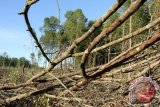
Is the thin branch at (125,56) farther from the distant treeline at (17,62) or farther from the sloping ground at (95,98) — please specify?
the distant treeline at (17,62)

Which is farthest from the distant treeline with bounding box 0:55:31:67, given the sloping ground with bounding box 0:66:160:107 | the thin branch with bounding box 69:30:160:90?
the thin branch with bounding box 69:30:160:90

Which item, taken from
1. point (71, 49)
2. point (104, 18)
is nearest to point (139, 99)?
point (71, 49)

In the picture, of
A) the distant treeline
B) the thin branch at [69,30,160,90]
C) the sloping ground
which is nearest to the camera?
the thin branch at [69,30,160,90]

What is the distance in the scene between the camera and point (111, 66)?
1.49m

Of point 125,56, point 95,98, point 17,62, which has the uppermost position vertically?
point 17,62

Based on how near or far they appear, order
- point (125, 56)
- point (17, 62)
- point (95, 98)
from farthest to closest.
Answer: point (17, 62) → point (95, 98) → point (125, 56)

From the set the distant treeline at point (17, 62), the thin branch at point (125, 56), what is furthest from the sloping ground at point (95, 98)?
the distant treeline at point (17, 62)

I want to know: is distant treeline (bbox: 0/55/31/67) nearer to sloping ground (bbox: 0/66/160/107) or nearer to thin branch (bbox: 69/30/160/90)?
sloping ground (bbox: 0/66/160/107)

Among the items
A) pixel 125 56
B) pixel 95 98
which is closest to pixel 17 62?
pixel 95 98

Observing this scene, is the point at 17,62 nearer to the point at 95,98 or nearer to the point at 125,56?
the point at 95,98

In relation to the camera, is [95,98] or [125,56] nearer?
[125,56]

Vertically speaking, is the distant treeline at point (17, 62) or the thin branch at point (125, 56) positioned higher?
the distant treeline at point (17, 62)

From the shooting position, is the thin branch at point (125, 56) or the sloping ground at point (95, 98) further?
the sloping ground at point (95, 98)

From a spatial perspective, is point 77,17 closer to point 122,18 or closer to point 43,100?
point 43,100
